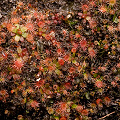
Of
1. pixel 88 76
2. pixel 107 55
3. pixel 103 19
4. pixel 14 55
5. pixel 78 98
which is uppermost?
pixel 103 19

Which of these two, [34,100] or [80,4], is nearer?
[34,100]

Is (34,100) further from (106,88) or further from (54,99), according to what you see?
(106,88)

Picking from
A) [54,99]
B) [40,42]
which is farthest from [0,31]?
[54,99]

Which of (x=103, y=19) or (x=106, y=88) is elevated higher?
(x=103, y=19)

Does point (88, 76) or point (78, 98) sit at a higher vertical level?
point (88, 76)

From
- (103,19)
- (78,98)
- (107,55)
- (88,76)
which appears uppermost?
(103,19)

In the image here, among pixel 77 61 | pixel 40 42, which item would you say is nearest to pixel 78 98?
pixel 77 61

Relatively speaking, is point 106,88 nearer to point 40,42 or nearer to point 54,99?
point 54,99

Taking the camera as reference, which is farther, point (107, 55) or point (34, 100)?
point (107, 55)
